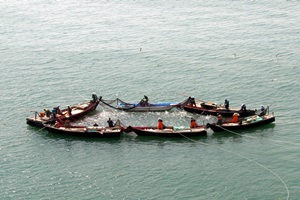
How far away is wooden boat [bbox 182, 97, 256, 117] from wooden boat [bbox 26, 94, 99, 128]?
11.2 metres

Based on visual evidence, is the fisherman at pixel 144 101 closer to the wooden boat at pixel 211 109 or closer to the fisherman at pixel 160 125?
the wooden boat at pixel 211 109

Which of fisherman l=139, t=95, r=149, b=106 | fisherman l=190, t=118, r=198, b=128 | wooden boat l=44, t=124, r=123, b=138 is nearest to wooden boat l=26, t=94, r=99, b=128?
wooden boat l=44, t=124, r=123, b=138

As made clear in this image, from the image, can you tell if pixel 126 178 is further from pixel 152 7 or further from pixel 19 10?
pixel 19 10

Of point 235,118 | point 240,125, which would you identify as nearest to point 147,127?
point 235,118

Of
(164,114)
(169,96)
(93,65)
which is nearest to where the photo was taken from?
(164,114)

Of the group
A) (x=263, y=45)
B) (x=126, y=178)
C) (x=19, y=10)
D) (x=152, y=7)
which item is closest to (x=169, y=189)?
(x=126, y=178)

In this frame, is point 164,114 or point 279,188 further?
point 164,114

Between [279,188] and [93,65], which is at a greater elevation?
[93,65]

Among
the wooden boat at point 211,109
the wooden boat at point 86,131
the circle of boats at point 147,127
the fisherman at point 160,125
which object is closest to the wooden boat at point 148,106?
the circle of boats at point 147,127

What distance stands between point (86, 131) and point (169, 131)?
29.8 feet

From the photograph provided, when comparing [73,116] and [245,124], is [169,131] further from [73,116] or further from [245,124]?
[73,116]

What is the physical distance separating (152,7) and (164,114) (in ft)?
176

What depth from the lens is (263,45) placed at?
289ft

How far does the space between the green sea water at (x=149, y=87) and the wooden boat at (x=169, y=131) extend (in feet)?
2.07
